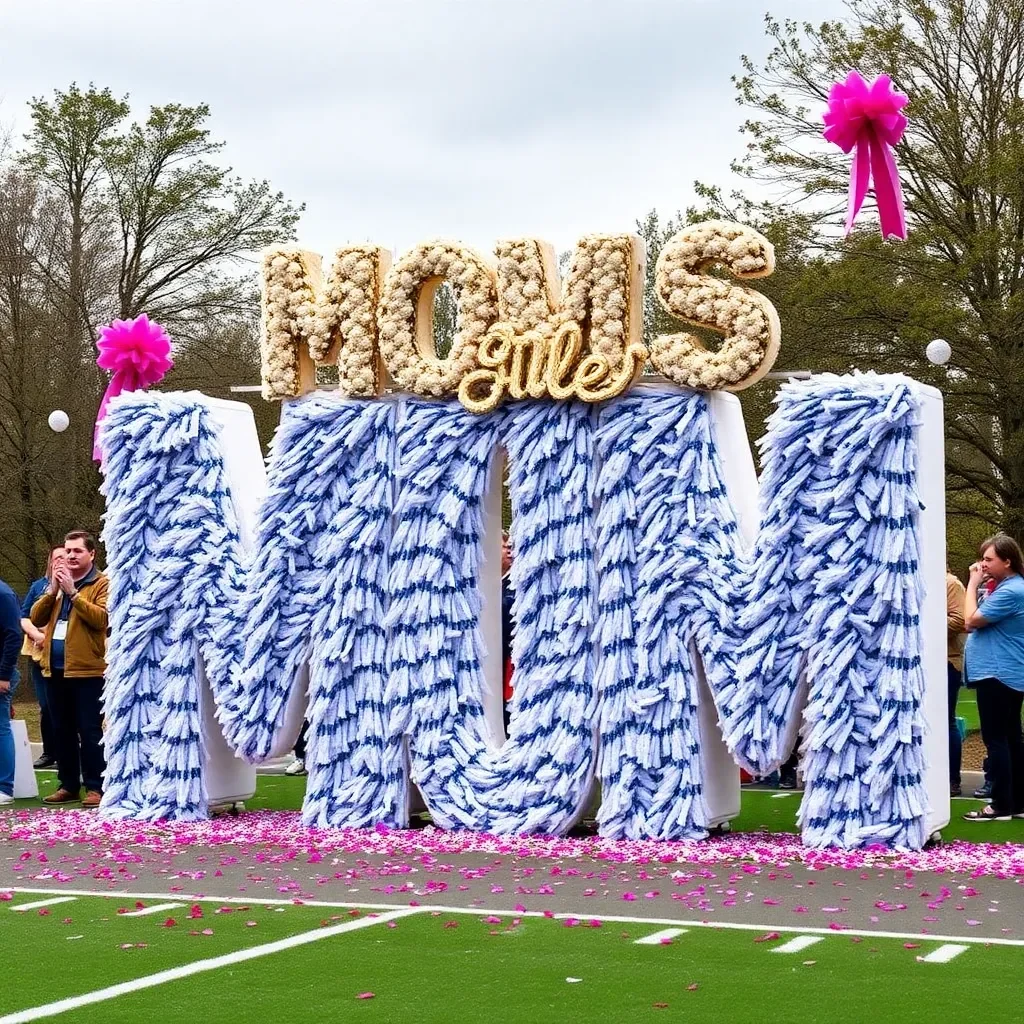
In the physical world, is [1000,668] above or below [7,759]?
above

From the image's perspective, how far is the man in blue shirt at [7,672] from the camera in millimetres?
11258

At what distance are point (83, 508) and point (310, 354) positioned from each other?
14954mm

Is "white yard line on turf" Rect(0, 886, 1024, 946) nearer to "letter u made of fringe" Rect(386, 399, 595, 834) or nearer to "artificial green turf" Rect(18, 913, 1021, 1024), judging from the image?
"artificial green turf" Rect(18, 913, 1021, 1024)

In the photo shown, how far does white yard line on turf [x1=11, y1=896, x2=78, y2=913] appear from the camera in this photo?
7195mm

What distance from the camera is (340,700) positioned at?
9.90 metres

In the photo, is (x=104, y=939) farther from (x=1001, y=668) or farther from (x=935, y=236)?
(x=935, y=236)

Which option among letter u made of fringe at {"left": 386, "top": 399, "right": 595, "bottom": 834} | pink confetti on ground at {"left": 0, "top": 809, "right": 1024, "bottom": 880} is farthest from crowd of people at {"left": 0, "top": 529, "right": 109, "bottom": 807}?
letter u made of fringe at {"left": 386, "top": 399, "right": 595, "bottom": 834}

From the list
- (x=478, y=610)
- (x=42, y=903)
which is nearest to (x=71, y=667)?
(x=478, y=610)

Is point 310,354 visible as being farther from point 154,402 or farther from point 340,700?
point 340,700

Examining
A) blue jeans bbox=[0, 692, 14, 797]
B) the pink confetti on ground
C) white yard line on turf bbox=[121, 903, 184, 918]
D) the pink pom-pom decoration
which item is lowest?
the pink confetti on ground

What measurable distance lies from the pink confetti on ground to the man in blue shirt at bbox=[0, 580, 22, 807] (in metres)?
0.88

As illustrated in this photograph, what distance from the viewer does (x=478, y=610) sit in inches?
385

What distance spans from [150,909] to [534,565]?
3186 mm

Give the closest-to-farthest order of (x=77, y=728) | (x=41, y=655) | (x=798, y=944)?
(x=798, y=944)
(x=77, y=728)
(x=41, y=655)
